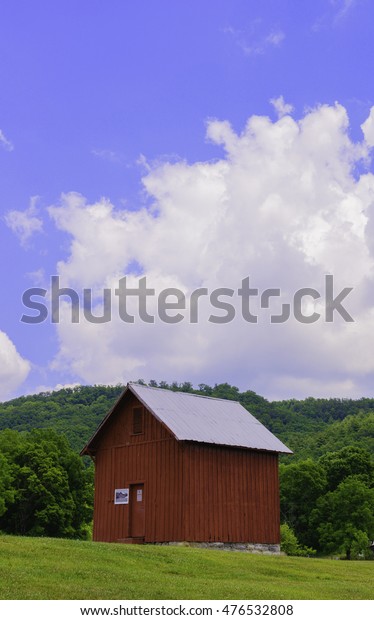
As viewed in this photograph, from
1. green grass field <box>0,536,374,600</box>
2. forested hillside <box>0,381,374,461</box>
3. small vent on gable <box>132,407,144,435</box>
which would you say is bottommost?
green grass field <box>0,536,374,600</box>

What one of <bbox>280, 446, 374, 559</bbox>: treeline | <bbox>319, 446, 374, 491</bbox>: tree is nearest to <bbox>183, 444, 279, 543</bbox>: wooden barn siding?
<bbox>280, 446, 374, 559</bbox>: treeline

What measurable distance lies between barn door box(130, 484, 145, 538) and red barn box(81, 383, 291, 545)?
0.16ft

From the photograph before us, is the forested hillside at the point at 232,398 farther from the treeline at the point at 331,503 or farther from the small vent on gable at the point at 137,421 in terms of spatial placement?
the small vent on gable at the point at 137,421

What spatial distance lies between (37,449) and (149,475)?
A: 103 feet

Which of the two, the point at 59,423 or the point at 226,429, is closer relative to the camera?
the point at 226,429

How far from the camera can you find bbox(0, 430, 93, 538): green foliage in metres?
64.1

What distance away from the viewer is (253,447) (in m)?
38.5

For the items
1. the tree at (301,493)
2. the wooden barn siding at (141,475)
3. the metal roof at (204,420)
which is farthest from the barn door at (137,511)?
the tree at (301,493)

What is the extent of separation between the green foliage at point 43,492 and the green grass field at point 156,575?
122ft

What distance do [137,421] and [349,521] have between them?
103 ft

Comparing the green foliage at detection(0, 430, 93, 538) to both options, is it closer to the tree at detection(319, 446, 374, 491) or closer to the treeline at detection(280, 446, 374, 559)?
the treeline at detection(280, 446, 374, 559)
